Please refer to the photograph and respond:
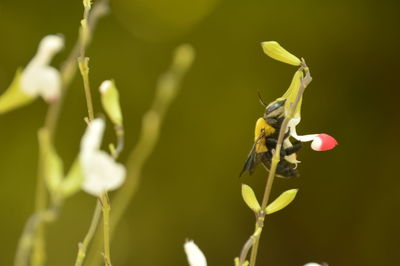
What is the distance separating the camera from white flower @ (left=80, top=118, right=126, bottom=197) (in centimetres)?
20

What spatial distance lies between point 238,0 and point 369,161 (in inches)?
23.4

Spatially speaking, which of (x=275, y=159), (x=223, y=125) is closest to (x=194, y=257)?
(x=275, y=159)

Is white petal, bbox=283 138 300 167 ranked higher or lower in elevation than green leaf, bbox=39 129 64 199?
higher

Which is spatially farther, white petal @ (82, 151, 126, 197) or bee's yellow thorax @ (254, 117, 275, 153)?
bee's yellow thorax @ (254, 117, 275, 153)

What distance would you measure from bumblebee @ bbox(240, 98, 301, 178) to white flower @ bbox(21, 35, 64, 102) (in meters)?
0.14

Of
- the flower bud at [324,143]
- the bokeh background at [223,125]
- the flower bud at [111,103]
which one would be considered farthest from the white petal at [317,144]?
the bokeh background at [223,125]

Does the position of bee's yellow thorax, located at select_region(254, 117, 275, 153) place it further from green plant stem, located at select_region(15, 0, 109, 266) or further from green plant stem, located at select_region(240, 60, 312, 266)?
green plant stem, located at select_region(15, 0, 109, 266)

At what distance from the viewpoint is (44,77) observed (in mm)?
213

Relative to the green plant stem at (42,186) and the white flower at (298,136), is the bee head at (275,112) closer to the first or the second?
the white flower at (298,136)

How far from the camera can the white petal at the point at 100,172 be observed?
0.65 ft

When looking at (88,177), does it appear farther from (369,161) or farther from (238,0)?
(369,161)

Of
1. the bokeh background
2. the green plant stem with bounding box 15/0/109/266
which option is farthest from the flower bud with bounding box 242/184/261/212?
the bokeh background

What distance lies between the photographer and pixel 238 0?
1799 mm

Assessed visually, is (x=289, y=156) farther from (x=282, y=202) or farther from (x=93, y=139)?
(x=93, y=139)
